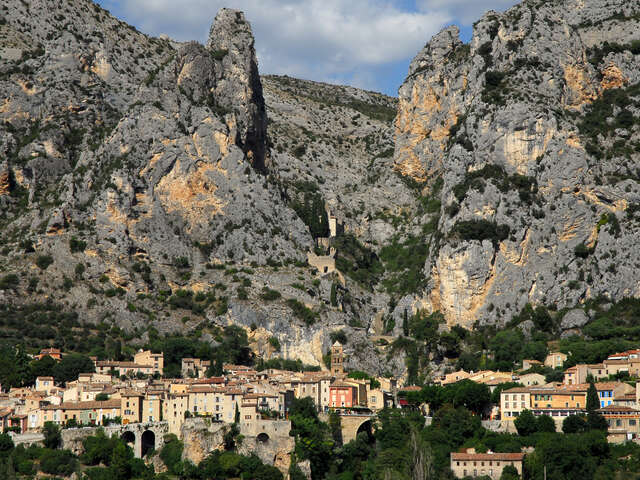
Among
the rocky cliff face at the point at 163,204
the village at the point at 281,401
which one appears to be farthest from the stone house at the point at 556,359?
the rocky cliff face at the point at 163,204

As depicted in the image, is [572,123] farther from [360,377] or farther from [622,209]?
[360,377]

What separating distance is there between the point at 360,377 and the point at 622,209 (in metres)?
39.4

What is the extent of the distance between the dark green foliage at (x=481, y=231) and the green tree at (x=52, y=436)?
60562mm

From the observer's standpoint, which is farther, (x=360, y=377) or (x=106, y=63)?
(x=106, y=63)

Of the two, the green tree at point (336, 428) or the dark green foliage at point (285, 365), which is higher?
the dark green foliage at point (285, 365)

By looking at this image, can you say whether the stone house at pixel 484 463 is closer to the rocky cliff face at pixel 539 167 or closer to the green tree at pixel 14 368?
the green tree at pixel 14 368

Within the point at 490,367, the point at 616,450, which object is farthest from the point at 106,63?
the point at 616,450

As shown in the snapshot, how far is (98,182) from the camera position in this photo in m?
151

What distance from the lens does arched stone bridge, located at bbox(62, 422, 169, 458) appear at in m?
101

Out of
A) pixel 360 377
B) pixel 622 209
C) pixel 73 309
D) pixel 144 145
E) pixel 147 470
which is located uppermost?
pixel 144 145

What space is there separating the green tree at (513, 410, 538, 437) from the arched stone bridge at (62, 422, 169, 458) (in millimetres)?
30126

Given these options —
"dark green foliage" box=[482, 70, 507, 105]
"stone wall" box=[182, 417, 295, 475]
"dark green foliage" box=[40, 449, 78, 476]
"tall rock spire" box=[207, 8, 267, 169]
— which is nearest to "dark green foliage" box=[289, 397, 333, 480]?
"stone wall" box=[182, 417, 295, 475]

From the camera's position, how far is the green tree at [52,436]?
10081cm

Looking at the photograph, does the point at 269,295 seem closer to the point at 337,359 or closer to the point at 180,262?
the point at 180,262
